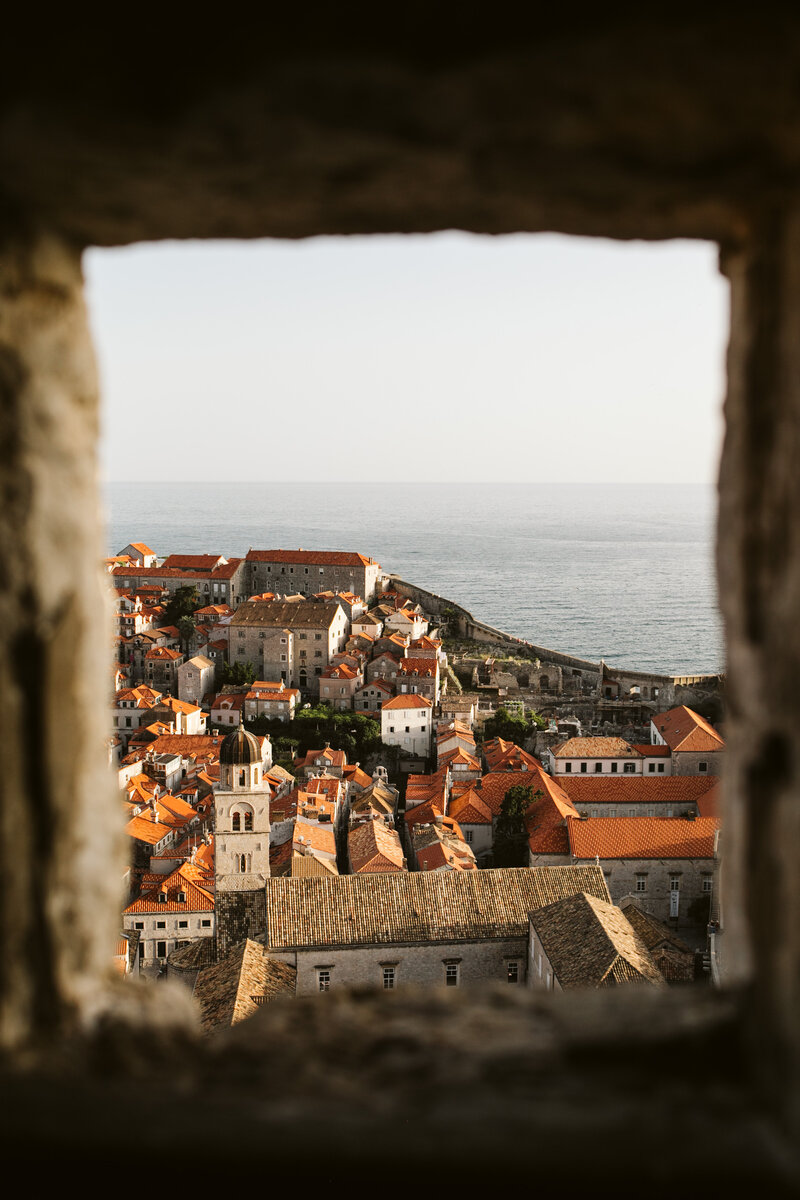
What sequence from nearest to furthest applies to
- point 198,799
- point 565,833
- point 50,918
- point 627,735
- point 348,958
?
1. point 50,918
2. point 348,958
3. point 565,833
4. point 198,799
5. point 627,735

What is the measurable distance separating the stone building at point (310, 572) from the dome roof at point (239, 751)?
40241 mm

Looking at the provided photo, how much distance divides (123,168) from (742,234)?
137 centimetres

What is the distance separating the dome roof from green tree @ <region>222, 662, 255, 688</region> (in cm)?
2654

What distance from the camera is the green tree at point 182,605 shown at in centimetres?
5556

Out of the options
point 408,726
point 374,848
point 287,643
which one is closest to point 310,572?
point 287,643

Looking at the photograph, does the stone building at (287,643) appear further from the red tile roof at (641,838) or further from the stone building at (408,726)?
the red tile roof at (641,838)

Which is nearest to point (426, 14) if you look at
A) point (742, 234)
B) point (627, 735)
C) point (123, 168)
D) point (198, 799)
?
point (123, 168)

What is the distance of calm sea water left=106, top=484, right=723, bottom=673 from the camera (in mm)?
66688

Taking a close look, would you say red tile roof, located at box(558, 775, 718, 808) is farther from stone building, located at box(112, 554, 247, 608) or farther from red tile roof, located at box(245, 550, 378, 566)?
stone building, located at box(112, 554, 247, 608)

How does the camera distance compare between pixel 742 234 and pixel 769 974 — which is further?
pixel 742 234

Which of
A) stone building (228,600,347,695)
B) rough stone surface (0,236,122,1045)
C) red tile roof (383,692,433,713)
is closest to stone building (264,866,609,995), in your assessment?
rough stone surface (0,236,122,1045)

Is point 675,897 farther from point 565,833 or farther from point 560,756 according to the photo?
point 560,756

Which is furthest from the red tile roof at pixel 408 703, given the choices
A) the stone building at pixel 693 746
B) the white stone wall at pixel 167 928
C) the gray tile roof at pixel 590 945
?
the gray tile roof at pixel 590 945

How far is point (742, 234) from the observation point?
208 cm
